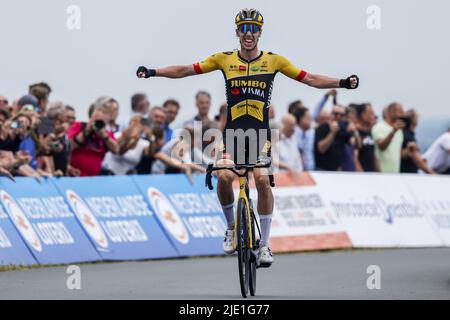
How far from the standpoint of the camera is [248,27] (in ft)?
41.1

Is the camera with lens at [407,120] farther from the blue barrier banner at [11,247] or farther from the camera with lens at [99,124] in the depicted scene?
the blue barrier banner at [11,247]

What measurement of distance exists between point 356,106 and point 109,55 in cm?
538

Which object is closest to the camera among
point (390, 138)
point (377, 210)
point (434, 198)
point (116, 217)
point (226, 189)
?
point (226, 189)

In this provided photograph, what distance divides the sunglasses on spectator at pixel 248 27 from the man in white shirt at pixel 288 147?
7799 mm

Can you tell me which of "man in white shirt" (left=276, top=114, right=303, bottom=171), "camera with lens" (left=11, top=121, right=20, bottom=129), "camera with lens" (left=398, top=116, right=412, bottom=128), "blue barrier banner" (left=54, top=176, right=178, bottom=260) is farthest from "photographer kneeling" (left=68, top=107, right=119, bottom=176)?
"camera with lens" (left=398, top=116, right=412, bottom=128)

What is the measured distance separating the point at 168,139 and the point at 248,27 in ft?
22.8

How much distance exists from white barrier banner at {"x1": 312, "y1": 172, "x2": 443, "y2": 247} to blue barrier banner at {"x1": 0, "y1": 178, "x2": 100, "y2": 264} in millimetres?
5048

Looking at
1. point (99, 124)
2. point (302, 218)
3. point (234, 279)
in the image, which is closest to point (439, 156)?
point (302, 218)

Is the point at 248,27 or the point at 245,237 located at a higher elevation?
Result: the point at 248,27

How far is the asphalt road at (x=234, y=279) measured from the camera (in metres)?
12.4

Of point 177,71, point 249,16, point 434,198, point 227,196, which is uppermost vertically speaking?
point 249,16

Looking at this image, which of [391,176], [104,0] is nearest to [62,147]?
[104,0]

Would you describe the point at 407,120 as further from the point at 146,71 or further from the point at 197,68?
the point at 146,71

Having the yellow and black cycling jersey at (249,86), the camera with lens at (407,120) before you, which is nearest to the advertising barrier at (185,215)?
the camera with lens at (407,120)
